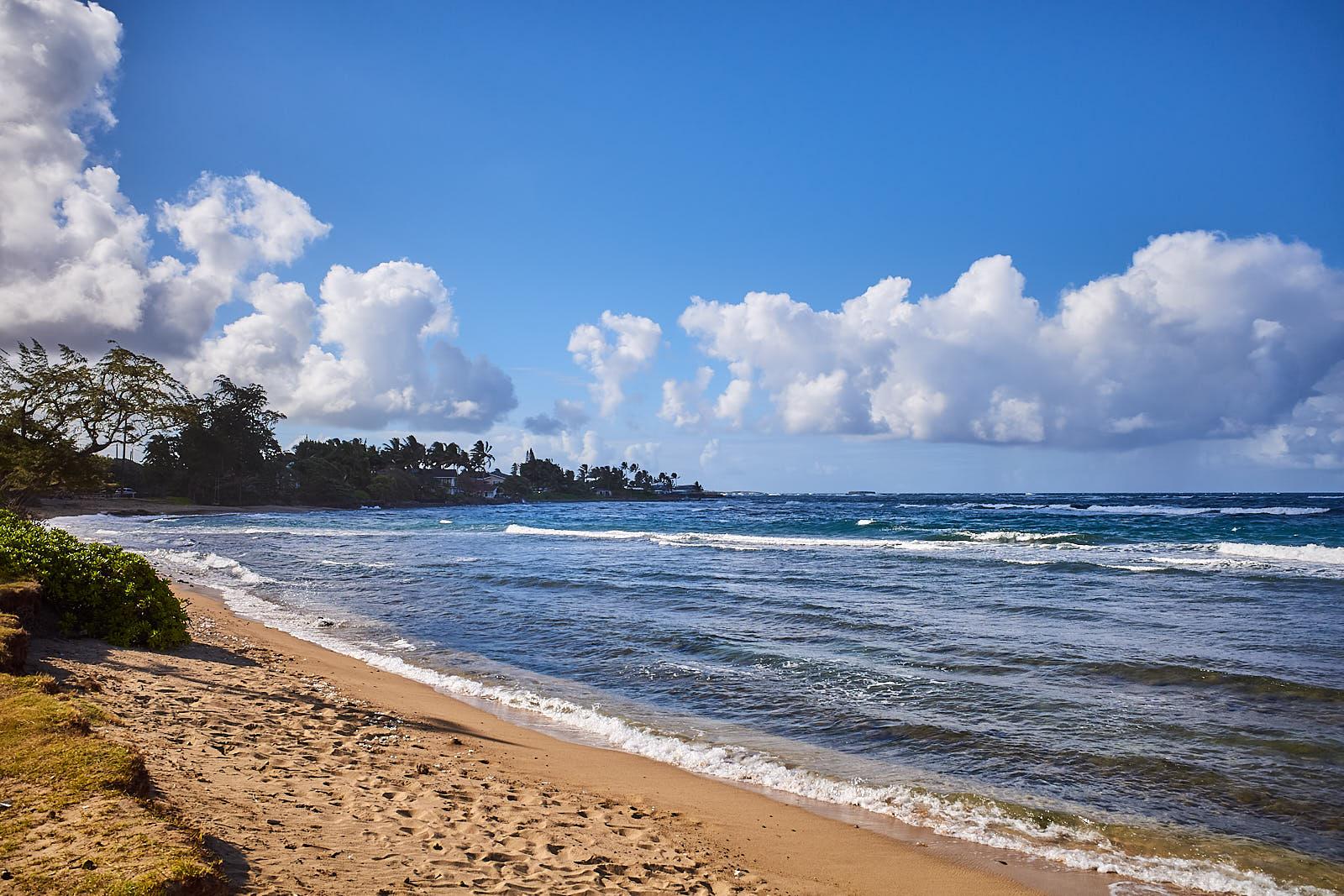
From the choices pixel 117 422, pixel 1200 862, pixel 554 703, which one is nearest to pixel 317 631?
pixel 117 422

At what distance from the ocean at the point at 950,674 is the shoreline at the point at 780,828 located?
1.08ft

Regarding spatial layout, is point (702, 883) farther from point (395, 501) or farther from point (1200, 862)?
point (395, 501)

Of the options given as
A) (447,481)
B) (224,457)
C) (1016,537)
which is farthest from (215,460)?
(1016,537)

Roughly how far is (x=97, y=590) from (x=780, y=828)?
10.0 meters

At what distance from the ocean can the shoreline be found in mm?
329

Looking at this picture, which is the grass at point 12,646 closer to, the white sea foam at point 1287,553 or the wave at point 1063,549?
the wave at point 1063,549

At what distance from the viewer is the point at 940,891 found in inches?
219

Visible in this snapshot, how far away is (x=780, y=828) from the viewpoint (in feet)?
21.5

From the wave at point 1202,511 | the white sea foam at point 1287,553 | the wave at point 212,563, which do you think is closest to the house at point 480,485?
the wave at point 1202,511

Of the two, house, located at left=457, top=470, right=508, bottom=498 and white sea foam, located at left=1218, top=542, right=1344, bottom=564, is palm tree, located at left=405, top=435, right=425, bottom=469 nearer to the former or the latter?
house, located at left=457, top=470, right=508, bottom=498

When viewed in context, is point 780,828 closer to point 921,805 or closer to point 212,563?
point 921,805

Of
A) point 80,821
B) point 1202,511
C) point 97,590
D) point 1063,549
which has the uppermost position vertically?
point 97,590

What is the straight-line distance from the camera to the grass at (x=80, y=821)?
3.31 metres

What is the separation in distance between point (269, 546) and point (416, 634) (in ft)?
86.5
